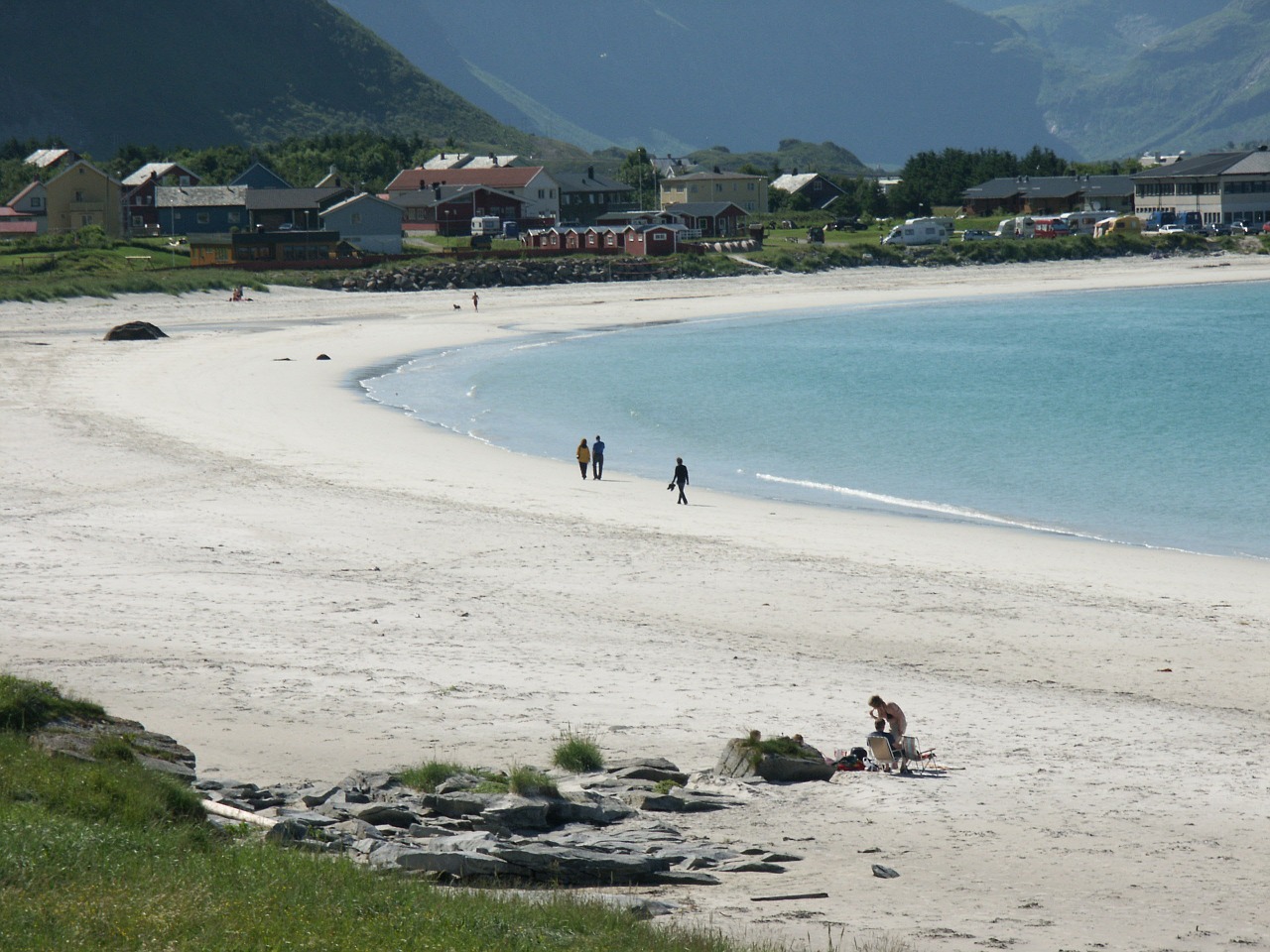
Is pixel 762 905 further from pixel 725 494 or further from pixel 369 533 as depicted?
pixel 725 494

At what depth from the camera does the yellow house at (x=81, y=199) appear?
321 feet

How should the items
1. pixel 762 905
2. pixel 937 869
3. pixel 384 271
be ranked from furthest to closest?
pixel 384 271 < pixel 937 869 < pixel 762 905

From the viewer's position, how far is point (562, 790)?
11.6m

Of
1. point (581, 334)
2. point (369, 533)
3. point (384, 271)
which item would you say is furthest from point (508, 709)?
point (384, 271)

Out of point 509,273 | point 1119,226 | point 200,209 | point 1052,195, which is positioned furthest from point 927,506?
point 1052,195

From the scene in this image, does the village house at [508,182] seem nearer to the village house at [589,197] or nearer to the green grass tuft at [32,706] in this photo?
the village house at [589,197]

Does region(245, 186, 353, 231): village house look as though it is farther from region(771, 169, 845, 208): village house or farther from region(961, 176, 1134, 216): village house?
region(961, 176, 1134, 216): village house

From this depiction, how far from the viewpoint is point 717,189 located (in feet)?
411

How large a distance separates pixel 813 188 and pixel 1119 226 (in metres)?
31.9

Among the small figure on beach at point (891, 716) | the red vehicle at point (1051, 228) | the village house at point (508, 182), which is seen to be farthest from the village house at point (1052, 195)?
the small figure on beach at point (891, 716)

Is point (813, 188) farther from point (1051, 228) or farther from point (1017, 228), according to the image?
point (1051, 228)

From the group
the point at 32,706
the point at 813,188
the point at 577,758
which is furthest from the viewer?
the point at 813,188

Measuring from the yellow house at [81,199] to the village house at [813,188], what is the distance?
60.3 metres

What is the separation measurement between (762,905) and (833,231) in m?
107
